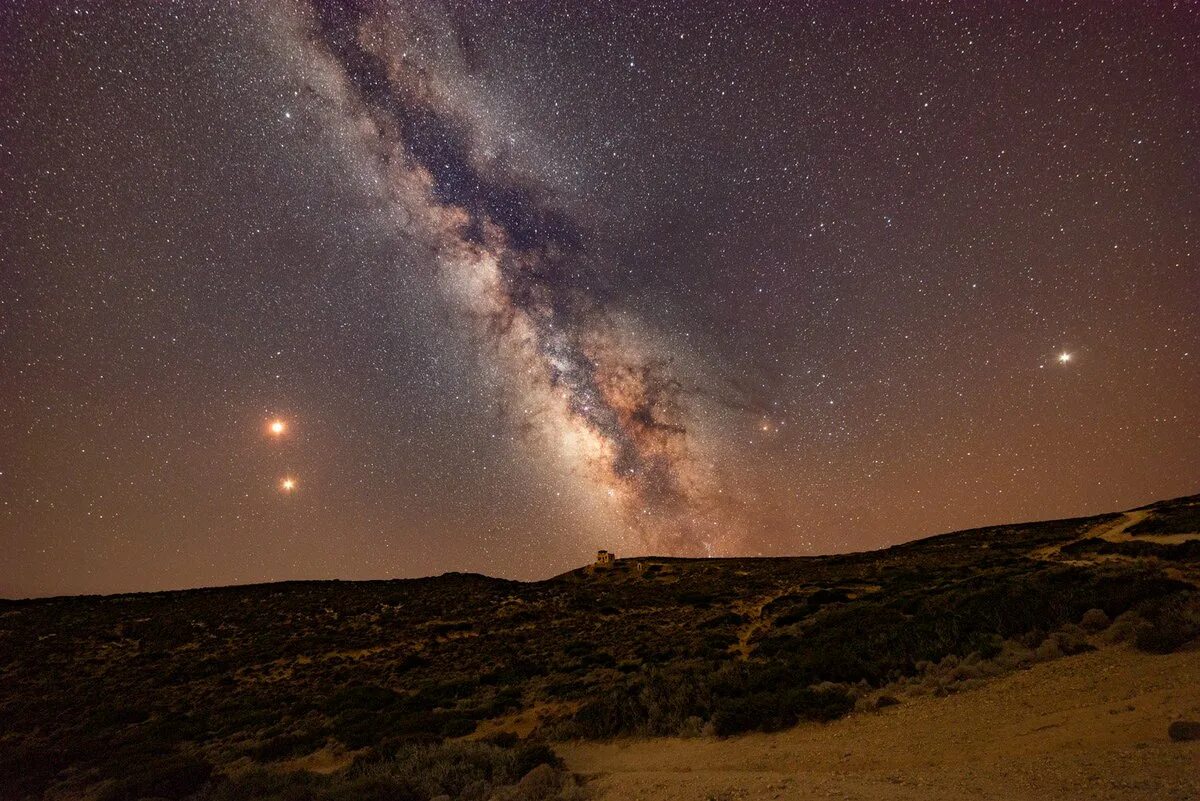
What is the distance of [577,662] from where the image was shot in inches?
763

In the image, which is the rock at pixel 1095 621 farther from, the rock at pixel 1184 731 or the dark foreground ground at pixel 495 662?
Answer: the rock at pixel 1184 731

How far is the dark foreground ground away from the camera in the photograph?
998 centimetres

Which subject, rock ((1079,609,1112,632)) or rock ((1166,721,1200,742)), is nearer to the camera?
rock ((1166,721,1200,742))

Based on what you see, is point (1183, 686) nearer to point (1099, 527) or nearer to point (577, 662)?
point (577, 662)

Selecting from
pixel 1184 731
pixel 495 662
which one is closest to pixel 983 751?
pixel 1184 731

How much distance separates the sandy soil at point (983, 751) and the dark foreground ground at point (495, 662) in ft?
2.15

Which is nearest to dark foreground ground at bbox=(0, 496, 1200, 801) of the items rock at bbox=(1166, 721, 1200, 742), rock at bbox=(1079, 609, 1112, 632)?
rock at bbox=(1079, 609, 1112, 632)

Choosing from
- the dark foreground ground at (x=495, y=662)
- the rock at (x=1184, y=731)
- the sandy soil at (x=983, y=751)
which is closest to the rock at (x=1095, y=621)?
the dark foreground ground at (x=495, y=662)

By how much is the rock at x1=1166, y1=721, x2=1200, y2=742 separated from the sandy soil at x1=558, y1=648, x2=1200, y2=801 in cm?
10

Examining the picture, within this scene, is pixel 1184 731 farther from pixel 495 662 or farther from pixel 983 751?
pixel 495 662

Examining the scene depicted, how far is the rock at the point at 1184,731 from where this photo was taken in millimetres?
5859

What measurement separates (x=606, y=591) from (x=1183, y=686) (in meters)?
37.2

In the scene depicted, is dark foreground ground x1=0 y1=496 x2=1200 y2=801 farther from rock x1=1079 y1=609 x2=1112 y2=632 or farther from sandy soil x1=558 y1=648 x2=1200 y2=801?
sandy soil x1=558 y1=648 x2=1200 y2=801

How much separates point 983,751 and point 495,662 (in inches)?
736
